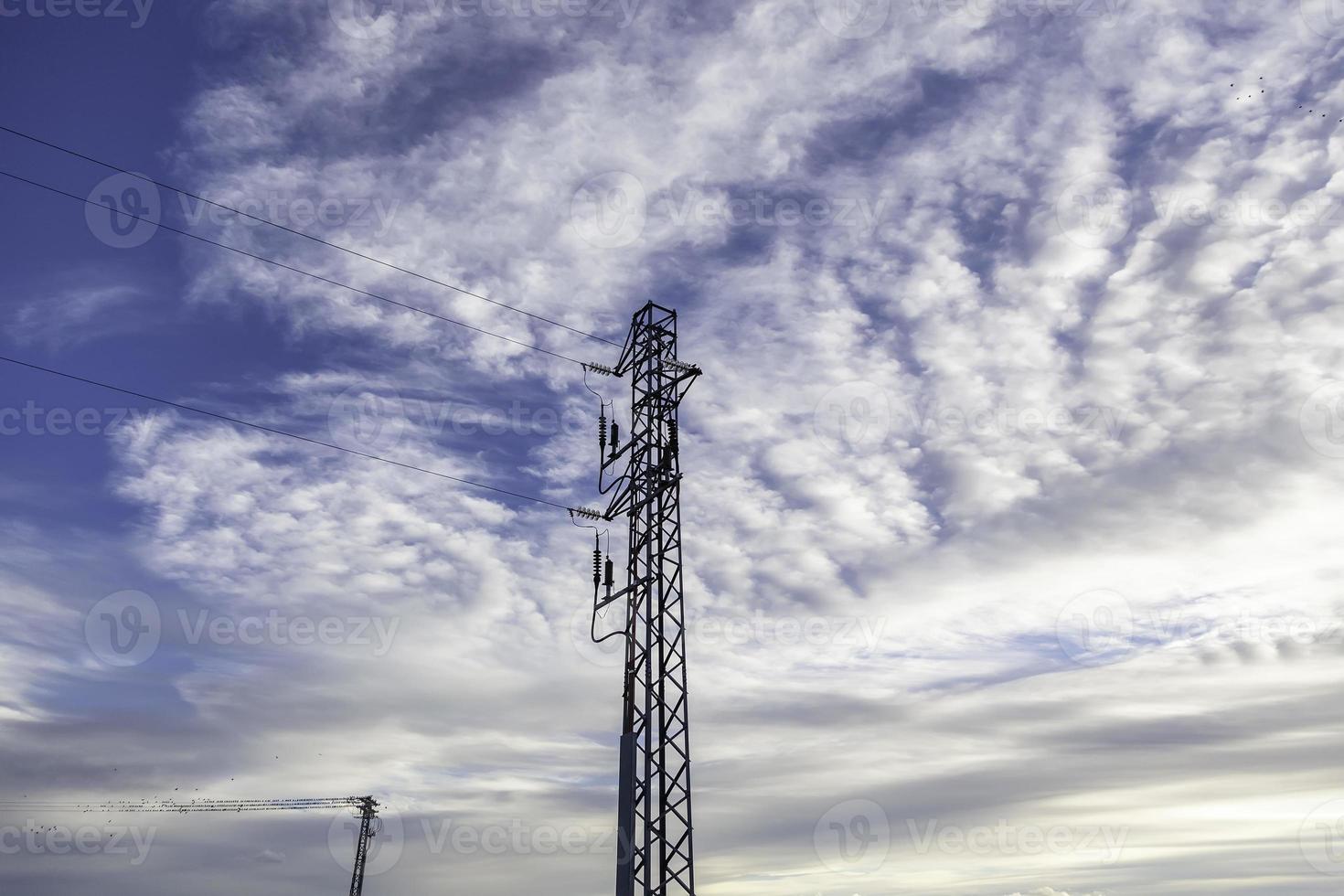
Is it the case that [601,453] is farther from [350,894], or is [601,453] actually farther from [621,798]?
[350,894]

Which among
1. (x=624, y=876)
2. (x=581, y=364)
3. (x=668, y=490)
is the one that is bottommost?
(x=624, y=876)

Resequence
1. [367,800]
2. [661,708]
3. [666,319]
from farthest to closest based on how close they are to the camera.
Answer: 1. [367,800]
2. [666,319]
3. [661,708]

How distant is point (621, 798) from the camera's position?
28.2 meters

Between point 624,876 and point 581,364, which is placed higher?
point 581,364

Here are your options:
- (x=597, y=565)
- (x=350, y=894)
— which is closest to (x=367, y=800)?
(x=350, y=894)

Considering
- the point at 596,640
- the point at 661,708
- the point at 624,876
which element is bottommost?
the point at 624,876

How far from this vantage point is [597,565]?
32.7 metres

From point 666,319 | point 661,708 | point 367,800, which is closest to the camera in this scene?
point 661,708

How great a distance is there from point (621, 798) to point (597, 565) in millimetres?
8129

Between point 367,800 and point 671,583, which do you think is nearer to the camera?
point 671,583

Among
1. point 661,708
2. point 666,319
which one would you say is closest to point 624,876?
point 661,708

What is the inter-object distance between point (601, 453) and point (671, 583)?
6043 mm

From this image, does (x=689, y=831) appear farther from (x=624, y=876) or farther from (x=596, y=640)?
(x=596, y=640)

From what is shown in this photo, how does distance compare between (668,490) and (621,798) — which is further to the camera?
(668,490)
